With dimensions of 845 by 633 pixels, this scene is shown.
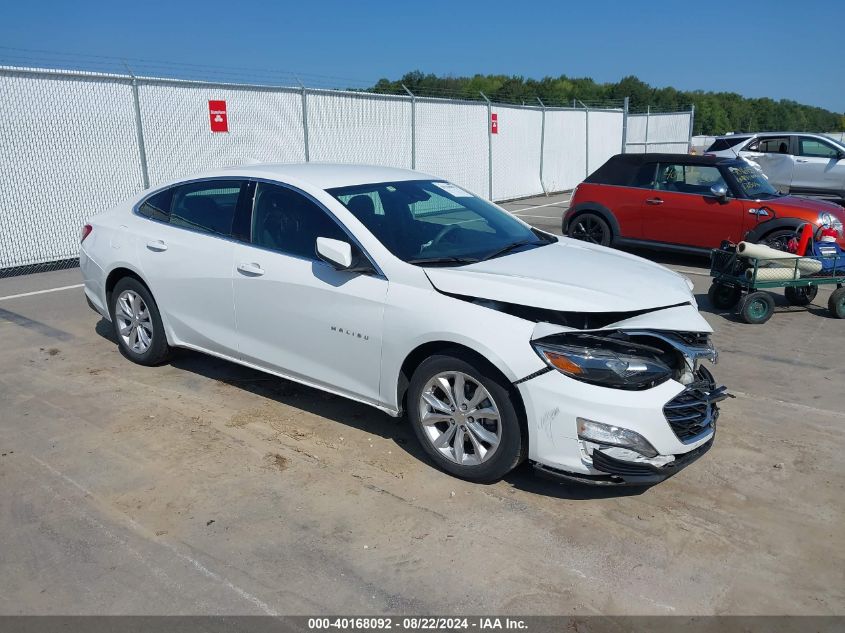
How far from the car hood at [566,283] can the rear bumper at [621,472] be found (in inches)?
30.1

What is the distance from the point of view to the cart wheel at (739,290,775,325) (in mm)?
7352

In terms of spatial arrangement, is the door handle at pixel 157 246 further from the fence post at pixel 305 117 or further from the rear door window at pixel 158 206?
the fence post at pixel 305 117

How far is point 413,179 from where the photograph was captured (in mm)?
5234

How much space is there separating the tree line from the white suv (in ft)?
170

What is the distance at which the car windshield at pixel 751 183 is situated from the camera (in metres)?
9.64

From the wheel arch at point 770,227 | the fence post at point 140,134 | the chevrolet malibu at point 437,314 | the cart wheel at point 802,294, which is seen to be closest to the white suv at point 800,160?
the wheel arch at point 770,227

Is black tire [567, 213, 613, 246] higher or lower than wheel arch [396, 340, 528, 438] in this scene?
lower

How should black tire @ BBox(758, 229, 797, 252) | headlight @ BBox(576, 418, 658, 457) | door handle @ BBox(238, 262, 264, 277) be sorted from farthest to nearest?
black tire @ BBox(758, 229, 797, 252) → door handle @ BBox(238, 262, 264, 277) → headlight @ BBox(576, 418, 658, 457)

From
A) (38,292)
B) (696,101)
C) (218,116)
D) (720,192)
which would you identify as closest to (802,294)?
(720,192)

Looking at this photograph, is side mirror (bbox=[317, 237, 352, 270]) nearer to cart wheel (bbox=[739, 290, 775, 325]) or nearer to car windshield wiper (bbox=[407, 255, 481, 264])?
car windshield wiper (bbox=[407, 255, 481, 264])

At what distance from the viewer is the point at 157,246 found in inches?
216

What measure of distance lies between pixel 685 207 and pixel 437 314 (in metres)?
7.15

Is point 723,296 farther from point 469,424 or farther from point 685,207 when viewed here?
point 469,424

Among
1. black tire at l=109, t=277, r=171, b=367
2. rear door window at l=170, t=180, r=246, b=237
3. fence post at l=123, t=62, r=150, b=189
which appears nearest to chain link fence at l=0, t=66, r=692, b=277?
fence post at l=123, t=62, r=150, b=189
